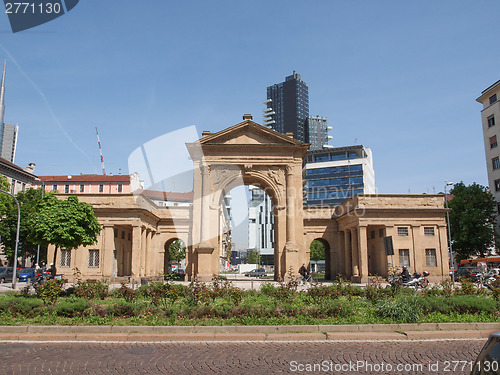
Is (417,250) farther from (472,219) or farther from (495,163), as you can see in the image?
(495,163)

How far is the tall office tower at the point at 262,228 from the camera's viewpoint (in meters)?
140

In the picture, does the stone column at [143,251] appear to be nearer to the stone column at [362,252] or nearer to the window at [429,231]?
the stone column at [362,252]

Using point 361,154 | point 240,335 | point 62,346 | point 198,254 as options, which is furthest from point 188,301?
point 361,154

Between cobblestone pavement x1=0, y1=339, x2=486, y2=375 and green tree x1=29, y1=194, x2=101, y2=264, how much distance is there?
11.1 m

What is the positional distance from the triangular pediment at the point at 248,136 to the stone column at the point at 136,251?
34.4 feet

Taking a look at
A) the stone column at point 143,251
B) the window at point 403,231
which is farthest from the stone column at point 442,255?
the stone column at point 143,251

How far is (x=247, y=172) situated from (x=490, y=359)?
34.9 m

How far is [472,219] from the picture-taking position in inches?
1988

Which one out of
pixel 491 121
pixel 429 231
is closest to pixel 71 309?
pixel 429 231

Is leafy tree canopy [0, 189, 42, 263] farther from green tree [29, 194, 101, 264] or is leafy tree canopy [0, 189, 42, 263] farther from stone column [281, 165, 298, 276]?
stone column [281, 165, 298, 276]

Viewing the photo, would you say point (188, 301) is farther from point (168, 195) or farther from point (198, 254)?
point (168, 195)

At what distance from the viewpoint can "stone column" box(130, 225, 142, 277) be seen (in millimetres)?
36438

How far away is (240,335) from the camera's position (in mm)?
11023

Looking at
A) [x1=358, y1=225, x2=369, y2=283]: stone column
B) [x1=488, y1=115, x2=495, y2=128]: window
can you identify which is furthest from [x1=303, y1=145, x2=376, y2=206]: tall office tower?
[x1=358, y1=225, x2=369, y2=283]: stone column
